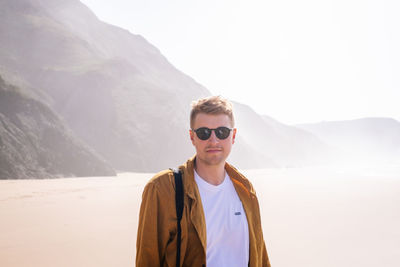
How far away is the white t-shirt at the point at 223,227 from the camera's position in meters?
1.99

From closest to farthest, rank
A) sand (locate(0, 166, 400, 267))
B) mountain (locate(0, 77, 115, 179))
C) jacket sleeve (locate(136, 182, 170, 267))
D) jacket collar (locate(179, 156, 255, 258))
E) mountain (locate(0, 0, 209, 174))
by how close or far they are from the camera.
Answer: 1. jacket sleeve (locate(136, 182, 170, 267))
2. jacket collar (locate(179, 156, 255, 258))
3. sand (locate(0, 166, 400, 267))
4. mountain (locate(0, 77, 115, 179))
5. mountain (locate(0, 0, 209, 174))

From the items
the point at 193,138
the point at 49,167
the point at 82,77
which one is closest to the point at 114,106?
the point at 82,77

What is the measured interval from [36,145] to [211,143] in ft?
80.4

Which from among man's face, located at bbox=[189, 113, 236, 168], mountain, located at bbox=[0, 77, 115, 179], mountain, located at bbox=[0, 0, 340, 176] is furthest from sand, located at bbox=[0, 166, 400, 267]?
mountain, located at bbox=[0, 0, 340, 176]

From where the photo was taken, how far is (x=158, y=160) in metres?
37.6

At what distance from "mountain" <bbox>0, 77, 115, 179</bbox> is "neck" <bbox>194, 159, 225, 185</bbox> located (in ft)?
68.3

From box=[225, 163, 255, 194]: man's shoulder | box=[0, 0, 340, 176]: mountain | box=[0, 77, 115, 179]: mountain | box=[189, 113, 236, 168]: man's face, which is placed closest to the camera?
box=[189, 113, 236, 168]: man's face

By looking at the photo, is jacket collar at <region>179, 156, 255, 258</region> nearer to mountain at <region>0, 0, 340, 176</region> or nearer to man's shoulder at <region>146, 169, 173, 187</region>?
man's shoulder at <region>146, 169, 173, 187</region>

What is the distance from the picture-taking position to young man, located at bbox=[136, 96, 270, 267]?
184 cm

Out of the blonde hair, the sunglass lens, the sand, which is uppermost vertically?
the blonde hair

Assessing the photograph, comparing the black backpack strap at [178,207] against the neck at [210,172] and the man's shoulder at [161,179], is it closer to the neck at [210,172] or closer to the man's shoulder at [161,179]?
the man's shoulder at [161,179]

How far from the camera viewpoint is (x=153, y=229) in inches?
71.2

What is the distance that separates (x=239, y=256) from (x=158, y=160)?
36.1m

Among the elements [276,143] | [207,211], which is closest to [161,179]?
[207,211]
